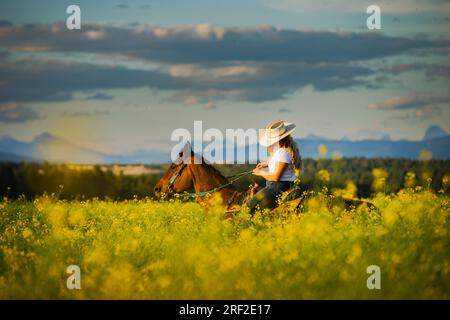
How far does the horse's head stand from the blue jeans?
1355 mm

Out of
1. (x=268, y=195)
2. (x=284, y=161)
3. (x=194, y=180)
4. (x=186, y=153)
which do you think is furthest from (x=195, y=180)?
(x=284, y=161)

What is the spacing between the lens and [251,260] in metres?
9.09

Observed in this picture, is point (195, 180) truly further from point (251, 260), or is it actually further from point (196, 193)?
point (251, 260)

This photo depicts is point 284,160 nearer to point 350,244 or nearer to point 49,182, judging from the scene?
point 350,244

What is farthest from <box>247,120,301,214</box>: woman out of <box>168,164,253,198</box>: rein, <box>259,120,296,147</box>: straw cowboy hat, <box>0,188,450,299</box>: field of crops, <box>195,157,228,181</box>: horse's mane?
<box>195,157,228,181</box>: horse's mane

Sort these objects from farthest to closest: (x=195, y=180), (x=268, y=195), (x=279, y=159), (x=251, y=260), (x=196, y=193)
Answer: (x=195, y=180) < (x=196, y=193) < (x=268, y=195) < (x=279, y=159) < (x=251, y=260)

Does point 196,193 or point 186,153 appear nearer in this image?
point 196,193

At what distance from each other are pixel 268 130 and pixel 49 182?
16.8 meters

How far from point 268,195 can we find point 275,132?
1.06m

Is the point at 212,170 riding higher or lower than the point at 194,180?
higher

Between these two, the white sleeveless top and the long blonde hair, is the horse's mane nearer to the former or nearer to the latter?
the white sleeveless top

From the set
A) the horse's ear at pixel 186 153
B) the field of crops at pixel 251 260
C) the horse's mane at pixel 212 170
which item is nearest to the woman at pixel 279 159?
the field of crops at pixel 251 260
